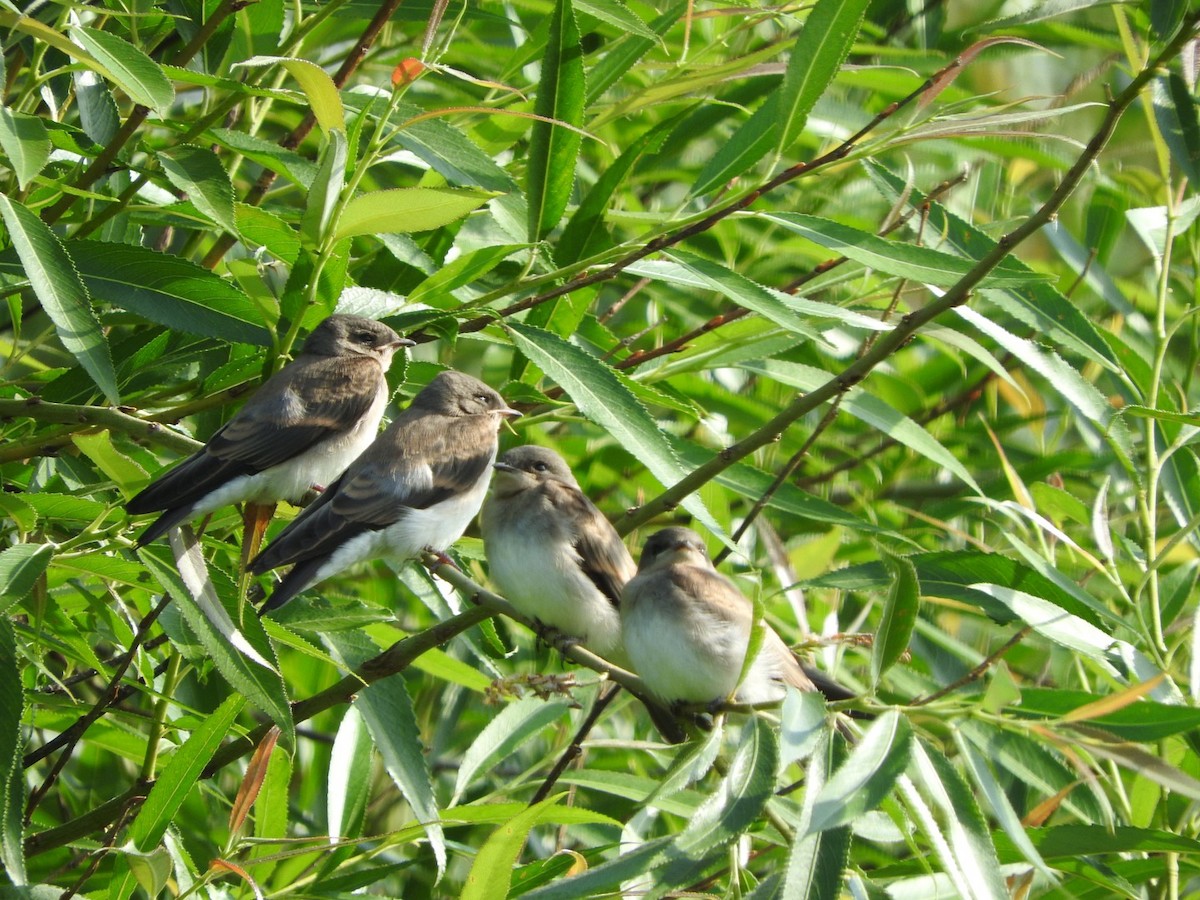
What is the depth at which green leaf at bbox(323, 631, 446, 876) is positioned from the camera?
3355 mm

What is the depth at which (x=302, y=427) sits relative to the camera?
3889mm

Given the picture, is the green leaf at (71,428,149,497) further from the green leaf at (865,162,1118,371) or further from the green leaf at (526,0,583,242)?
the green leaf at (865,162,1118,371)

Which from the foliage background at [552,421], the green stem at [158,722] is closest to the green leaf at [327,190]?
the foliage background at [552,421]

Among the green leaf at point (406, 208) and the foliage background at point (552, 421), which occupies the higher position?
the green leaf at point (406, 208)

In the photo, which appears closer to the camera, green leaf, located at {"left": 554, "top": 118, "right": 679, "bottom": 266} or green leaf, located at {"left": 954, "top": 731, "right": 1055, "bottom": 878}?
green leaf, located at {"left": 954, "top": 731, "right": 1055, "bottom": 878}

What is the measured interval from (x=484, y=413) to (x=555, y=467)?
47 centimetres

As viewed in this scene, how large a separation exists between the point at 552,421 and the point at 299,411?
70 cm

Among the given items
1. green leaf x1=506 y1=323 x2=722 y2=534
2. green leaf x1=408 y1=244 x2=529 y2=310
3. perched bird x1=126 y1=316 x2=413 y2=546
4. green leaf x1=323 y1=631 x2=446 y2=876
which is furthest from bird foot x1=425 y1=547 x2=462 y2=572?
green leaf x1=408 y1=244 x2=529 y2=310

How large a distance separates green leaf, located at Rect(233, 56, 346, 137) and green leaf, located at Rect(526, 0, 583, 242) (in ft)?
2.25

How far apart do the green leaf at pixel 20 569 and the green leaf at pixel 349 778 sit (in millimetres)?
1142

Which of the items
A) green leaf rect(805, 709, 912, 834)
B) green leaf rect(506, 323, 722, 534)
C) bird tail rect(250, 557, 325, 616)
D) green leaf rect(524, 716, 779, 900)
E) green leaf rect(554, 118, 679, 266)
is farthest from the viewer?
green leaf rect(554, 118, 679, 266)

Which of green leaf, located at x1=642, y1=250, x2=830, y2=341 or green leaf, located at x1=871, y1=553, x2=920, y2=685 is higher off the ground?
green leaf, located at x1=642, y1=250, x2=830, y2=341

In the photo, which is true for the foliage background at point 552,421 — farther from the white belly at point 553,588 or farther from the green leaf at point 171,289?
the white belly at point 553,588

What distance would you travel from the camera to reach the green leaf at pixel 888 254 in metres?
3.44
